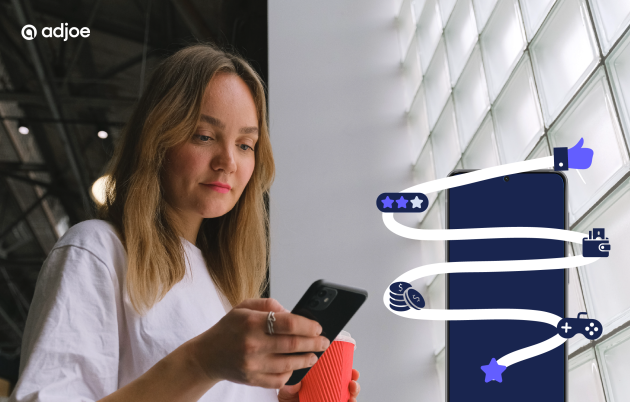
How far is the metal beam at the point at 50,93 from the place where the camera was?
2787mm

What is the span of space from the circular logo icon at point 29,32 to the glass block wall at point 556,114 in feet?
6.92

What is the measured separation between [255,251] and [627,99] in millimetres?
626

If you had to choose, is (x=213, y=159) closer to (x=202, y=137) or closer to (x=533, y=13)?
(x=202, y=137)

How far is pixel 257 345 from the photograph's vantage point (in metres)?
0.50

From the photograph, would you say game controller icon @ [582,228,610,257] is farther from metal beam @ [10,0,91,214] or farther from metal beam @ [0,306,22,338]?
metal beam @ [0,306,22,338]

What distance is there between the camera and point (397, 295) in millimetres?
833

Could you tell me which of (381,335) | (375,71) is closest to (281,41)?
(375,71)

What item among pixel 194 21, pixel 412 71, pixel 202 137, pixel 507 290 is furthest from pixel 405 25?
pixel 507 290

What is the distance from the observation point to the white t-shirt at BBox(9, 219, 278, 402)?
0.55 m

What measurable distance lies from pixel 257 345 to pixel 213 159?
1.17 feet

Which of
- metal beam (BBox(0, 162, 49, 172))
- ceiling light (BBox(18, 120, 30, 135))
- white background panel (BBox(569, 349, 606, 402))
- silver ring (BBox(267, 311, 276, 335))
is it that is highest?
ceiling light (BBox(18, 120, 30, 135))

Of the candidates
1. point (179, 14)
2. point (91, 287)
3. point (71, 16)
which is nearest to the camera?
point (91, 287)

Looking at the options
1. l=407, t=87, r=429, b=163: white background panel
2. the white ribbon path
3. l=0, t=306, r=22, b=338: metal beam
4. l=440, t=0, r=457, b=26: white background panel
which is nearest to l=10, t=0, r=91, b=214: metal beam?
l=0, t=306, r=22, b=338: metal beam

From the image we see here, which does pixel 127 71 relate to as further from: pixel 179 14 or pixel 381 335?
pixel 381 335
